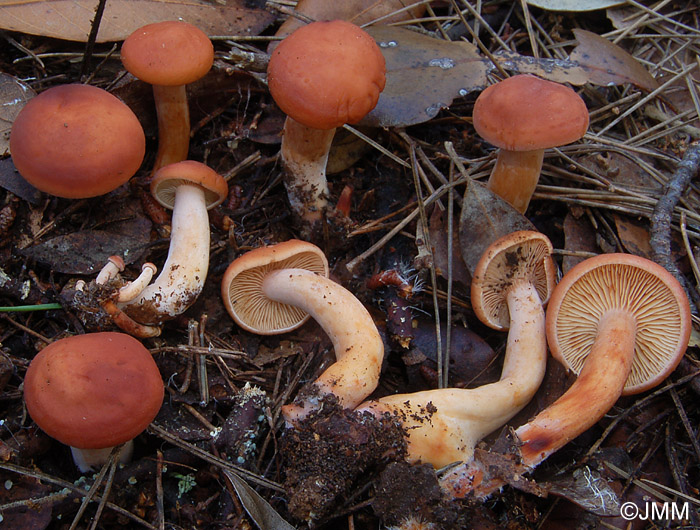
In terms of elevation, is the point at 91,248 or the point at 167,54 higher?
the point at 167,54

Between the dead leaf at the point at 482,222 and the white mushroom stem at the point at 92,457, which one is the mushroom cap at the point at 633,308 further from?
the white mushroom stem at the point at 92,457

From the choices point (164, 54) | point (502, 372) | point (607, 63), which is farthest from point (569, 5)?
point (164, 54)

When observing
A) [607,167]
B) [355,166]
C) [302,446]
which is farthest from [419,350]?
[607,167]

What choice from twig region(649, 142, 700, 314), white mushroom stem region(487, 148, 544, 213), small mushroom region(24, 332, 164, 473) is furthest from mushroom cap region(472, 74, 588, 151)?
small mushroom region(24, 332, 164, 473)

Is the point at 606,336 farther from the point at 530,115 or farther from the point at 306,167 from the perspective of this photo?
the point at 306,167

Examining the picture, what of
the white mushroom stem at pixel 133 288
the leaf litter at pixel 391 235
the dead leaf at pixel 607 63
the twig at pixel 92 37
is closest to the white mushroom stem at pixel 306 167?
the leaf litter at pixel 391 235

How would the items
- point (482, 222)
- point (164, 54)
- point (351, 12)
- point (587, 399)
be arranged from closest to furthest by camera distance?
point (587, 399), point (164, 54), point (482, 222), point (351, 12)

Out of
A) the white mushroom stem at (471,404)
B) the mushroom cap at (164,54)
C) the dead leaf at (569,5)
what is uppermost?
the dead leaf at (569,5)
